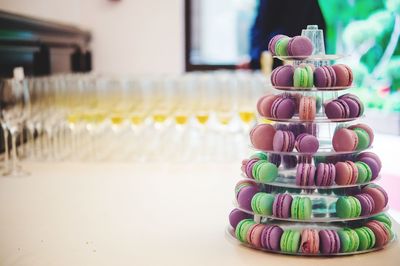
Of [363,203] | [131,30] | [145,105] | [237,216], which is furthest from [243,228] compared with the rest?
[131,30]

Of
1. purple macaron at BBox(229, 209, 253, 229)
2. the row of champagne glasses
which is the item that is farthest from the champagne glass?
purple macaron at BBox(229, 209, 253, 229)

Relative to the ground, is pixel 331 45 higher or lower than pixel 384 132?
higher

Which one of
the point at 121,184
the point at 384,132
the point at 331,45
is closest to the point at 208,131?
the point at 121,184

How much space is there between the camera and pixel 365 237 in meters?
1.51

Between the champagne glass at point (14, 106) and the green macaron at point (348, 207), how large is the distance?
1.43 meters

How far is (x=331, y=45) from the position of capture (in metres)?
4.22

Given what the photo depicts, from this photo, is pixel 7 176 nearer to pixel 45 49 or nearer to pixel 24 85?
pixel 24 85

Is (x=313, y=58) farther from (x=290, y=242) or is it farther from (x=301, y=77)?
(x=290, y=242)

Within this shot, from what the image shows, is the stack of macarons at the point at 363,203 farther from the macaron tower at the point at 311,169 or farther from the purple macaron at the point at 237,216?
the purple macaron at the point at 237,216

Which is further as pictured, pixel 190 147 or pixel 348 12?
pixel 348 12

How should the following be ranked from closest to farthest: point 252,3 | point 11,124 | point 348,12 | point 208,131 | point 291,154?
point 291,154 < point 11,124 < point 208,131 < point 348,12 < point 252,3

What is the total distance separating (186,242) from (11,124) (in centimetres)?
133

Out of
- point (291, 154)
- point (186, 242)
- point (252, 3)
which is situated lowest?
point (186, 242)

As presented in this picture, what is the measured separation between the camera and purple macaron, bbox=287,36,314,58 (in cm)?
156
